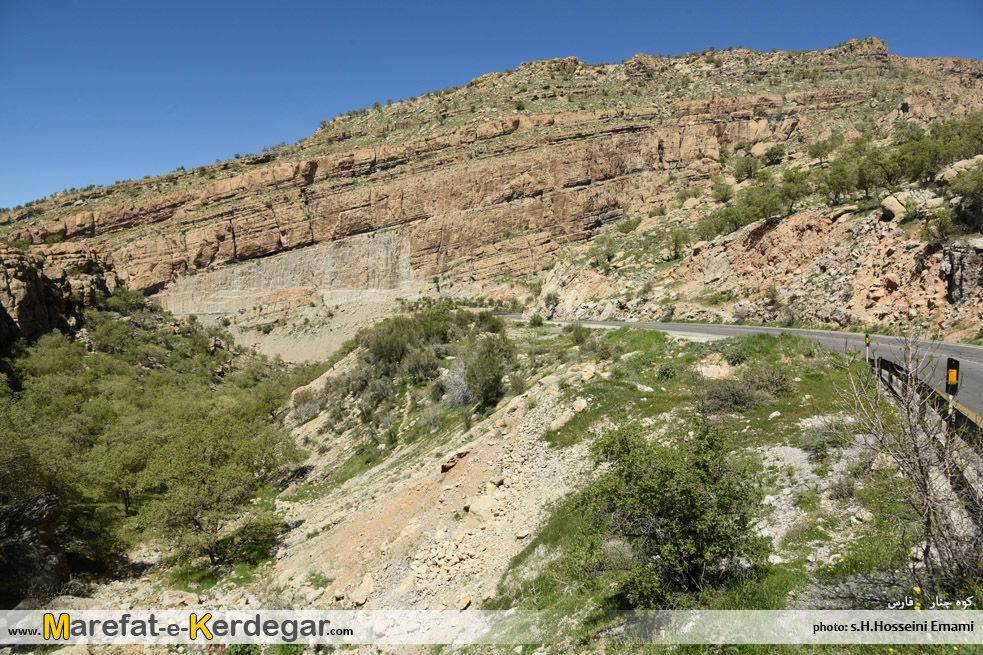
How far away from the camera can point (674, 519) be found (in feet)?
17.2

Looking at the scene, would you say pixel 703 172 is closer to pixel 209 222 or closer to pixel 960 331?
pixel 960 331

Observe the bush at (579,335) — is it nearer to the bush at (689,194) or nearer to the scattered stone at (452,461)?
the scattered stone at (452,461)

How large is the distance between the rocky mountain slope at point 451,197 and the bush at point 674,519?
165 feet

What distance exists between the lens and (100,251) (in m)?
61.6

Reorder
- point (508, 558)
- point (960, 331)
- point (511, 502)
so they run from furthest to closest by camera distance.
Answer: point (960, 331) → point (511, 502) → point (508, 558)

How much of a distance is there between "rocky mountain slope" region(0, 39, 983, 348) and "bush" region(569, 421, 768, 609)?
5016 centimetres

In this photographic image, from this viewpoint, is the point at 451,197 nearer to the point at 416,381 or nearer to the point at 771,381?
the point at 416,381

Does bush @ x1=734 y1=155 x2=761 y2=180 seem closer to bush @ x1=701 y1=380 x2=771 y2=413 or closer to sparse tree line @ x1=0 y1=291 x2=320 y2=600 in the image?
sparse tree line @ x1=0 y1=291 x2=320 y2=600

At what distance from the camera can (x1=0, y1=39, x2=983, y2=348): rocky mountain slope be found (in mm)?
61188

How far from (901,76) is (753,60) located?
1988cm

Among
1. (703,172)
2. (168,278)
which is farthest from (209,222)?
(703,172)

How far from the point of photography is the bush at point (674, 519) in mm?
5113

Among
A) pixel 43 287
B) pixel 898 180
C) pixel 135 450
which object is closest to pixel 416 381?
pixel 135 450

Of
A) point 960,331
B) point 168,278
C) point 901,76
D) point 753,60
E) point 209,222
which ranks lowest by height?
point 960,331
